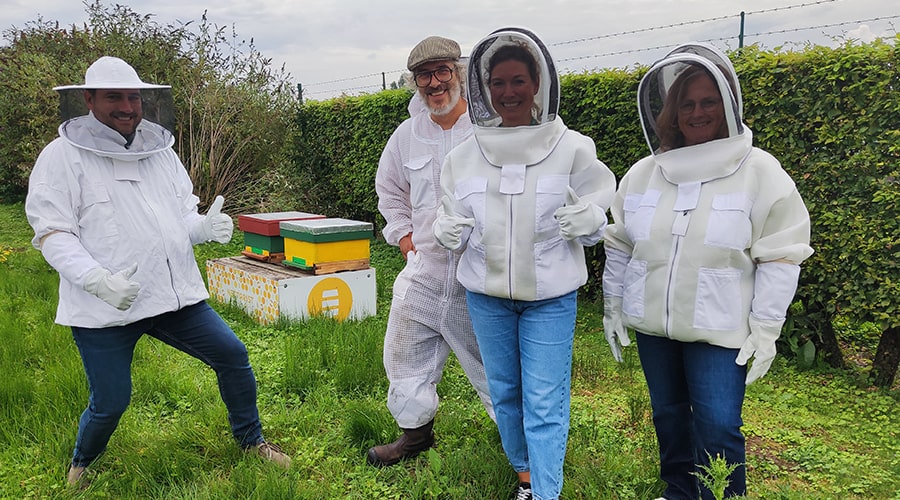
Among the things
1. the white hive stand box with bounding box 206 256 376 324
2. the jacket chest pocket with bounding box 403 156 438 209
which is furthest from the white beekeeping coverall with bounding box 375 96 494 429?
the white hive stand box with bounding box 206 256 376 324

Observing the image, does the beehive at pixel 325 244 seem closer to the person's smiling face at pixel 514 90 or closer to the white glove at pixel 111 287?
the white glove at pixel 111 287

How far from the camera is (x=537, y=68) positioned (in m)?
2.25

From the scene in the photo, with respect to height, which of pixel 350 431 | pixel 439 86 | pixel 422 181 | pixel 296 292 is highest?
pixel 439 86

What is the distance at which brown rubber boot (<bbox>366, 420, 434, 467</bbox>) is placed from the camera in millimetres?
2971

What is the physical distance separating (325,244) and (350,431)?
7.08ft

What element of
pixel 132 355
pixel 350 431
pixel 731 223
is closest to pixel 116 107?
pixel 132 355

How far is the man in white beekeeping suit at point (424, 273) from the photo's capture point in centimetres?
271

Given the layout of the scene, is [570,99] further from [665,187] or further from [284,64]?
[284,64]

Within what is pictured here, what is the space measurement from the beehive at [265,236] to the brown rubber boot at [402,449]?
2.95 meters

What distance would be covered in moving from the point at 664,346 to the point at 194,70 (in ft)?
32.4

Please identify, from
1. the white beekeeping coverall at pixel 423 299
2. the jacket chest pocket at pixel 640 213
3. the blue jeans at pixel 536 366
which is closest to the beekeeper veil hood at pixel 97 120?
the white beekeeping coverall at pixel 423 299

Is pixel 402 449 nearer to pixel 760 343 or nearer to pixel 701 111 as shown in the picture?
pixel 760 343

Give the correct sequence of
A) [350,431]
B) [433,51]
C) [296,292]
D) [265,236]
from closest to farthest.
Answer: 1. [433,51]
2. [350,431]
3. [296,292]
4. [265,236]

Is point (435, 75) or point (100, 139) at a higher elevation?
point (435, 75)
